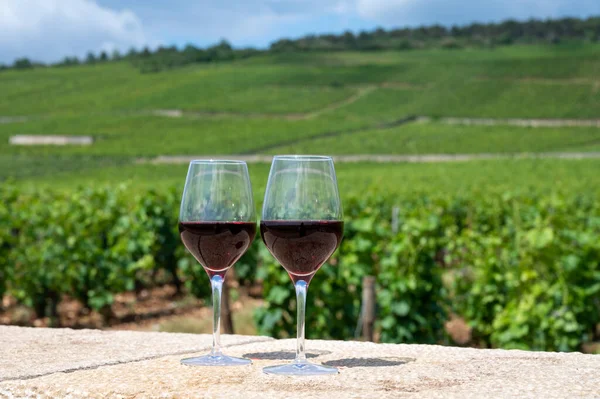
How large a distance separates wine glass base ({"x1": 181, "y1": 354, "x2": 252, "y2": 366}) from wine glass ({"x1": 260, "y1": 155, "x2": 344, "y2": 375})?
0.14 meters

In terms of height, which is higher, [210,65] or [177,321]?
[210,65]

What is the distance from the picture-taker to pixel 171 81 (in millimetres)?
87688

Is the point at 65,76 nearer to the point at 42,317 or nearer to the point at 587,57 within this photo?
the point at 587,57

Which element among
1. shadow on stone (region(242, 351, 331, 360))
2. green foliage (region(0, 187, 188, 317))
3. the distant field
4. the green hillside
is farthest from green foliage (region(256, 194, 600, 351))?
the green hillside

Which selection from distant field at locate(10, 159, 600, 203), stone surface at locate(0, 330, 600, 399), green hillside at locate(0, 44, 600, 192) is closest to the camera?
stone surface at locate(0, 330, 600, 399)

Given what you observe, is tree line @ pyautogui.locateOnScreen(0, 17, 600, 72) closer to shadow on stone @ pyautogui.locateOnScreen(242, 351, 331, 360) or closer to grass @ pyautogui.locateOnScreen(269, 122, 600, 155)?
grass @ pyautogui.locateOnScreen(269, 122, 600, 155)

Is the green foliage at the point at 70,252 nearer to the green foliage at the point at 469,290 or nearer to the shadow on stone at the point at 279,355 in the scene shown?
the green foliage at the point at 469,290

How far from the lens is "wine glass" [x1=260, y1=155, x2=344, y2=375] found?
198cm

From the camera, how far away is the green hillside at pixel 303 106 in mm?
56594

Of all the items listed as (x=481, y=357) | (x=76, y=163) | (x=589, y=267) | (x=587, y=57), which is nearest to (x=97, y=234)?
(x=589, y=267)

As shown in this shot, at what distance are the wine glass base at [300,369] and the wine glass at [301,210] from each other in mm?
16

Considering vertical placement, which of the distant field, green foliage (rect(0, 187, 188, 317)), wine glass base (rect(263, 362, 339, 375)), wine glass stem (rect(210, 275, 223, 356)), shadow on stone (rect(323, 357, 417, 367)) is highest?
wine glass stem (rect(210, 275, 223, 356))

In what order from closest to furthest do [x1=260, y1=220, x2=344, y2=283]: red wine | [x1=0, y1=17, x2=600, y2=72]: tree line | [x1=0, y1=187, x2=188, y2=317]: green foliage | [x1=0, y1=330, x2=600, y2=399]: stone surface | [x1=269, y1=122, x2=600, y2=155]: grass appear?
[x1=0, y1=330, x2=600, y2=399]: stone surface < [x1=260, y1=220, x2=344, y2=283]: red wine < [x1=0, y1=187, x2=188, y2=317]: green foliage < [x1=269, y1=122, x2=600, y2=155]: grass < [x1=0, y1=17, x2=600, y2=72]: tree line

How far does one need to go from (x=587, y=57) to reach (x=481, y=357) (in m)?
89.2
